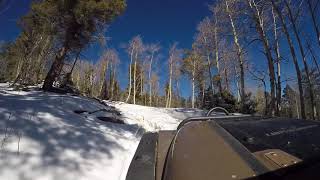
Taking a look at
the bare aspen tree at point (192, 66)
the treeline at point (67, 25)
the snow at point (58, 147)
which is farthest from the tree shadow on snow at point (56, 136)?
the bare aspen tree at point (192, 66)

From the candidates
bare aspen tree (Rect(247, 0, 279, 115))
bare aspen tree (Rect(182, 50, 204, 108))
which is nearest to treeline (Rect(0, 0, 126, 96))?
bare aspen tree (Rect(247, 0, 279, 115))

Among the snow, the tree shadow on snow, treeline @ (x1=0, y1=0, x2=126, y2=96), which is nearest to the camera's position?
the snow

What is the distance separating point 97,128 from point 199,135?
12.7ft

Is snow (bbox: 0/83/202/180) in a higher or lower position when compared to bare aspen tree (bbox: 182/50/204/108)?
lower

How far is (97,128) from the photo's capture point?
224 inches

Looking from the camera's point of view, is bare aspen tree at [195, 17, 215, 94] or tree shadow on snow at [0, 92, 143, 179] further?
bare aspen tree at [195, 17, 215, 94]

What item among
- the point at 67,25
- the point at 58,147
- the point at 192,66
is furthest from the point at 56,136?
the point at 192,66

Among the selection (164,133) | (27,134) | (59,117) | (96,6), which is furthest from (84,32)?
(164,133)

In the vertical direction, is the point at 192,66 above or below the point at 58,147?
above

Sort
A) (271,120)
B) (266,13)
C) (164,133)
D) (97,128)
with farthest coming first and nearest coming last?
1. (266,13)
2. (97,128)
3. (271,120)
4. (164,133)

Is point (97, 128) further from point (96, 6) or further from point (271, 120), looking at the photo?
point (96, 6)

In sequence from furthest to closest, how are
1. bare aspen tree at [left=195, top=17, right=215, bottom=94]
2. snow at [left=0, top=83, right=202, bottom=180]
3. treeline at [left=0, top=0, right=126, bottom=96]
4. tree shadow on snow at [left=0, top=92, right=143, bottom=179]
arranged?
bare aspen tree at [left=195, top=17, right=215, bottom=94], treeline at [left=0, top=0, right=126, bottom=96], tree shadow on snow at [left=0, top=92, right=143, bottom=179], snow at [left=0, top=83, right=202, bottom=180]

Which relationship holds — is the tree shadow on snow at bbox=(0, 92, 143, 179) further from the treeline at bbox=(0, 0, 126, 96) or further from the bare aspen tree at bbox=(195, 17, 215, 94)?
the bare aspen tree at bbox=(195, 17, 215, 94)

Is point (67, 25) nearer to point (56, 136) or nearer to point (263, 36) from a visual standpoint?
point (263, 36)
